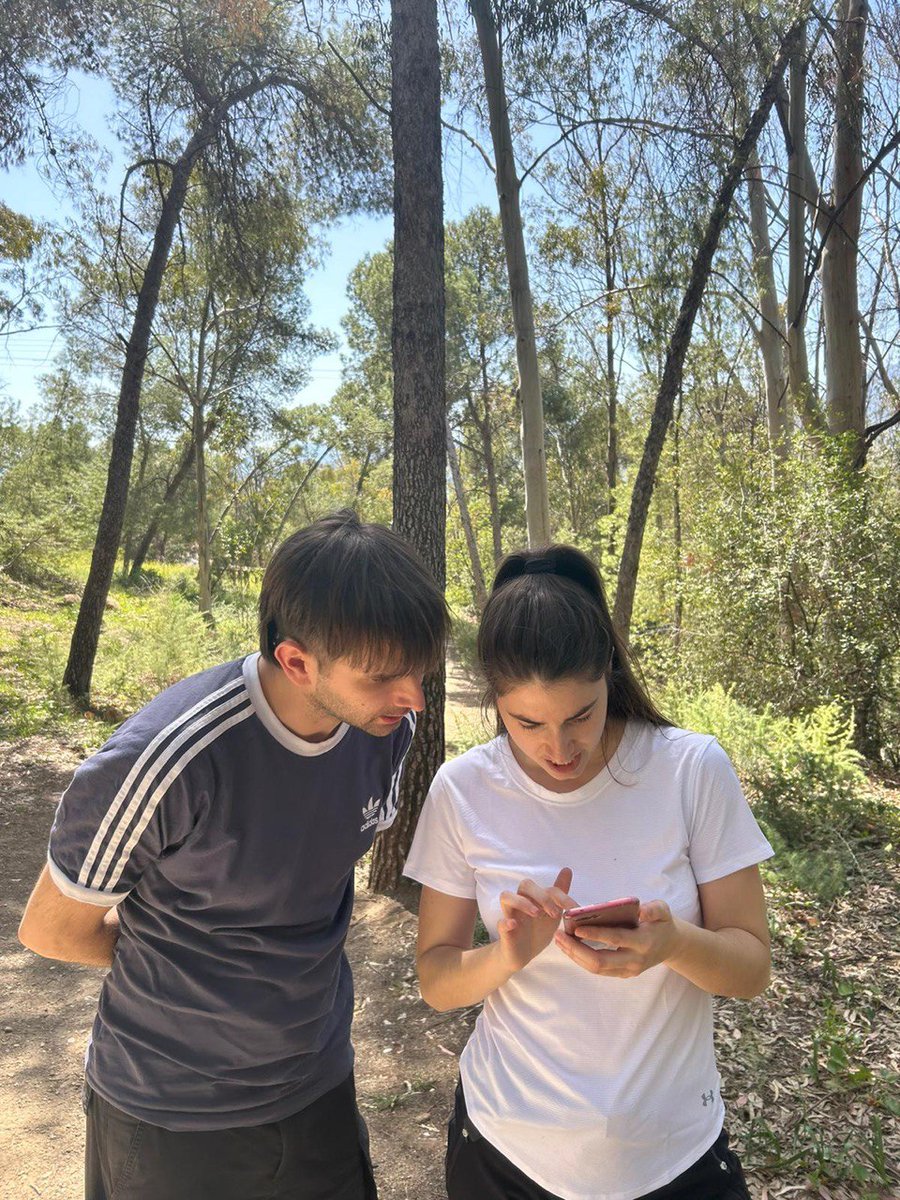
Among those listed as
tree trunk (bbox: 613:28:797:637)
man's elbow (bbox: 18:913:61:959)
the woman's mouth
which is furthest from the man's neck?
tree trunk (bbox: 613:28:797:637)

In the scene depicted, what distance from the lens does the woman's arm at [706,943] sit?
109 cm

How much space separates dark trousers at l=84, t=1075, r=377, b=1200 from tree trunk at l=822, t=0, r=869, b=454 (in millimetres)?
6990

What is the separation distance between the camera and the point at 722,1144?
1.25 metres

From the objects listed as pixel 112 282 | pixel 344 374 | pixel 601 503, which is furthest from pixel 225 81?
pixel 601 503

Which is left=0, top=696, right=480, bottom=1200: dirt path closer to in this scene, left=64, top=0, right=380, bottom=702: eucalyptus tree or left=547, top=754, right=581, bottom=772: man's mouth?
left=547, top=754, right=581, bottom=772: man's mouth

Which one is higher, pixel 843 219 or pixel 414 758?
pixel 843 219

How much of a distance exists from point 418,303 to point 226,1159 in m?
3.57

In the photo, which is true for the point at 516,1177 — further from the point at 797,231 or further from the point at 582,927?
the point at 797,231

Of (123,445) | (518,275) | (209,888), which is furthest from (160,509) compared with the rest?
(209,888)

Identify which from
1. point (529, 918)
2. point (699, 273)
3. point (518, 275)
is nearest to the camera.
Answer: point (529, 918)

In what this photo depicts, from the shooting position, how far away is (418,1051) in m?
3.19

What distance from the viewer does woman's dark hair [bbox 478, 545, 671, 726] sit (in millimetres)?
1318

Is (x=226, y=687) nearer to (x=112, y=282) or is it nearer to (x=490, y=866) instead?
(x=490, y=866)

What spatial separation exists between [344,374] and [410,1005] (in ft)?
76.2
